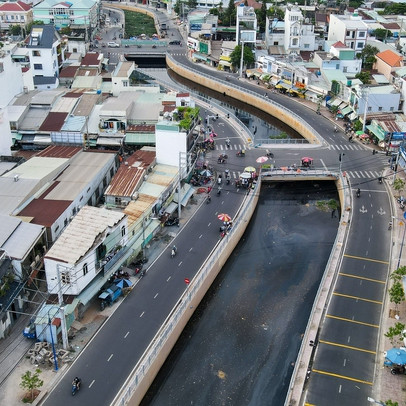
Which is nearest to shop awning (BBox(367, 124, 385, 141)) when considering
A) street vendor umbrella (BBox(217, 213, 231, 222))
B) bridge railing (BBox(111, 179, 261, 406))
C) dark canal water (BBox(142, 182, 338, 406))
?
dark canal water (BBox(142, 182, 338, 406))

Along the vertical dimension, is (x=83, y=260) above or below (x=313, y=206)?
above

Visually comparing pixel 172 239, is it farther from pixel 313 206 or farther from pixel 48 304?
pixel 313 206

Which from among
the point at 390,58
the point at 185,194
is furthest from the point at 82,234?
the point at 390,58

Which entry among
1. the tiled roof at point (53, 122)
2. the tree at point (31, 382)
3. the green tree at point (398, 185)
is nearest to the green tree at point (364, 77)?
the green tree at point (398, 185)

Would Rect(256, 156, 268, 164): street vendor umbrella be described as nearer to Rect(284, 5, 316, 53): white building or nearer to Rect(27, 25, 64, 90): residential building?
Rect(27, 25, 64, 90): residential building

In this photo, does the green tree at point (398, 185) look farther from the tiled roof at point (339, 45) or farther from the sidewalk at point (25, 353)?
the tiled roof at point (339, 45)

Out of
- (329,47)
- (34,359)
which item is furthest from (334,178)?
(329,47)
